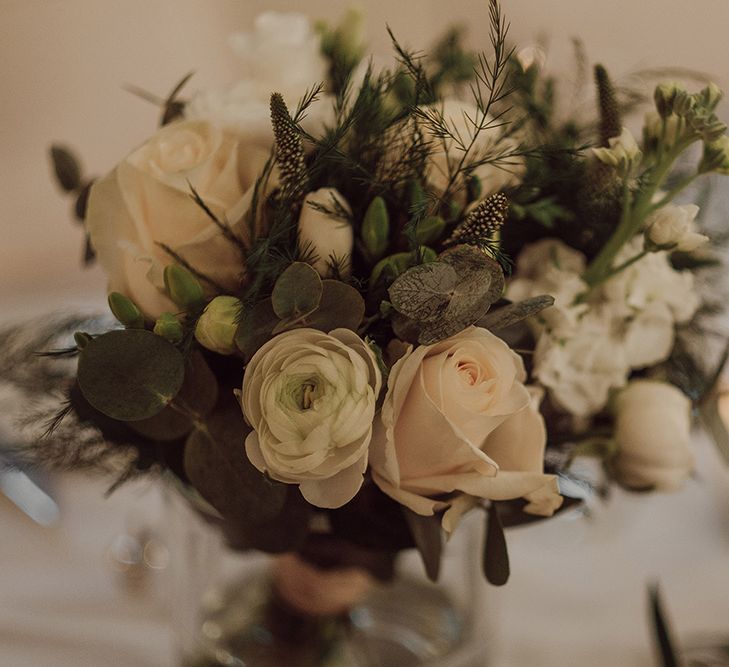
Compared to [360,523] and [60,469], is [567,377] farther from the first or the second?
[60,469]

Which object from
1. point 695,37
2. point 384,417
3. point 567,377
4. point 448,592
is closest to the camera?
point 384,417

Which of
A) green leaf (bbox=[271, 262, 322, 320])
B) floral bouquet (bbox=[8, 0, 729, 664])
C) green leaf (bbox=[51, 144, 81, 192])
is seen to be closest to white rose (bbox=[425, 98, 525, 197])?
floral bouquet (bbox=[8, 0, 729, 664])

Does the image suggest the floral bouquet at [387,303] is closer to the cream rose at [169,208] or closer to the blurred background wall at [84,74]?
the cream rose at [169,208]

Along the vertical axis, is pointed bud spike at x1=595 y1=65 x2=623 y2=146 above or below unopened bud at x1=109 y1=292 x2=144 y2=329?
above

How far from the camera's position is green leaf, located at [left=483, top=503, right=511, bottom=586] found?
432mm

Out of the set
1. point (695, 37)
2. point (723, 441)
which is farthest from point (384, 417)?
point (695, 37)

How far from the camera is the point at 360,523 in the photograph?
479mm

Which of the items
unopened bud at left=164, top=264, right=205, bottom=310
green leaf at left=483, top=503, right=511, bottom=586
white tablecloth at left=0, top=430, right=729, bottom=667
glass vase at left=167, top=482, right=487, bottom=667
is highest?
unopened bud at left=164, top=264, right=205, bottom=310

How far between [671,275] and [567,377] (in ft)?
0.30

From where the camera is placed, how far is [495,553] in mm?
436

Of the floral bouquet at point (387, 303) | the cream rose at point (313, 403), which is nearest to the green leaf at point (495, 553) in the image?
the floral bouquet at point (387, 303)

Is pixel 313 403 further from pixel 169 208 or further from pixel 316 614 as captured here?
pixel 316 614

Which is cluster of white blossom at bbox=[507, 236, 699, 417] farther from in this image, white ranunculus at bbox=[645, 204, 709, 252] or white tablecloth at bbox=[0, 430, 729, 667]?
white tablecloth at bbox=[0, 430, 729, 667]

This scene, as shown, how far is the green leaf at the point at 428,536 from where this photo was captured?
0.44 metres
